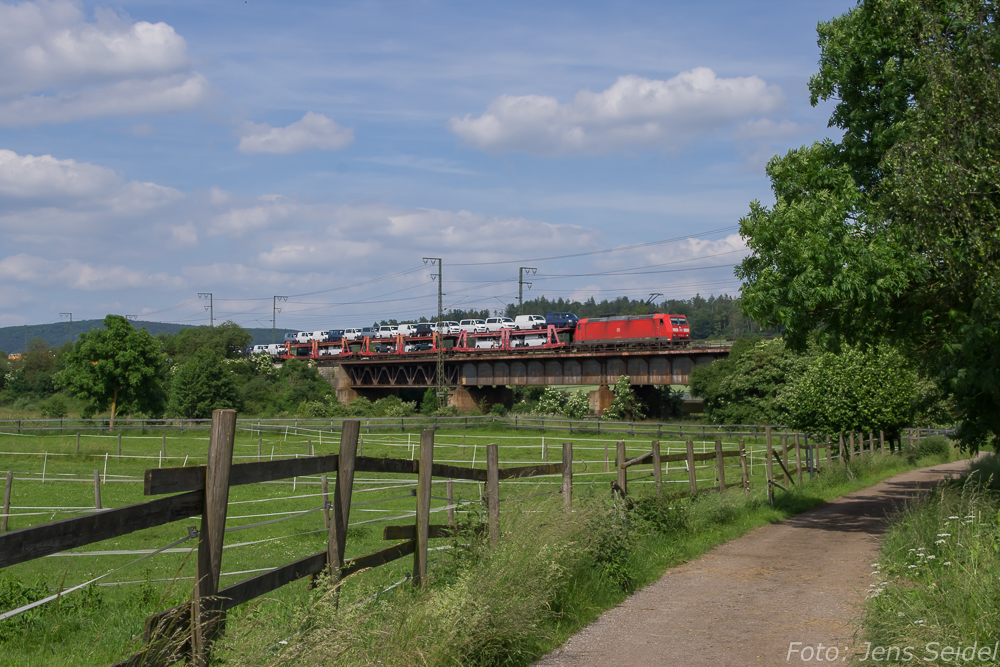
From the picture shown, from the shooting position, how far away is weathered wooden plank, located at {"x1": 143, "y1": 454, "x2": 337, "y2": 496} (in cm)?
362

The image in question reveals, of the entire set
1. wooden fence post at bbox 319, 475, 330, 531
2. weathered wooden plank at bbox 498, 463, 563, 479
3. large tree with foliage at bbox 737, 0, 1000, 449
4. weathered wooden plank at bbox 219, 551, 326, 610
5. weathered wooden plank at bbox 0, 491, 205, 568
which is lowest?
wooden fence post at bbox 319, 475, 330, 531

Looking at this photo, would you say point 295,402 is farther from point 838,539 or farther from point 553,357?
point 838,539

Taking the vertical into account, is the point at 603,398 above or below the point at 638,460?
below

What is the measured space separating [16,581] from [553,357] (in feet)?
227

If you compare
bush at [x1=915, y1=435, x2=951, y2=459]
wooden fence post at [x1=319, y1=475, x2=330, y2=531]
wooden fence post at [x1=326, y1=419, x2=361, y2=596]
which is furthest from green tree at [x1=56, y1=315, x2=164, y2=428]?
wooden fence post at [x1=326, y1=419, x2=361, y2=596]

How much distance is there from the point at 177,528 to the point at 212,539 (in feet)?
50.7

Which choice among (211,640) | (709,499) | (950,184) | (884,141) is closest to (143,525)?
(211,640)

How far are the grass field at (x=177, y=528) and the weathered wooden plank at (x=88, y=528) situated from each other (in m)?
0.27

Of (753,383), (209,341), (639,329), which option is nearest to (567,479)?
(753,383)

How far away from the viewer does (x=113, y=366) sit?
63594mm

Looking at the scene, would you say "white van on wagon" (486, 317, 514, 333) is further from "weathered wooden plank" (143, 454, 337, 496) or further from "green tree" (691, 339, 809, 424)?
"weathered wooden plank" (143, 454, 337, 496)

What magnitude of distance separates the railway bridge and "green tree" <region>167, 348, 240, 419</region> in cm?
1563

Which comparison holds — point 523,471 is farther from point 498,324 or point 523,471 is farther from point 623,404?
point 498,324

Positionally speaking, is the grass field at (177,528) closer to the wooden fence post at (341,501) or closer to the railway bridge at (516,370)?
the wooden fence post at (341,501)
